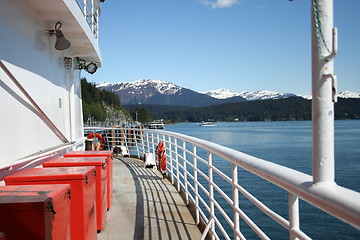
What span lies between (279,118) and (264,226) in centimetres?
10808

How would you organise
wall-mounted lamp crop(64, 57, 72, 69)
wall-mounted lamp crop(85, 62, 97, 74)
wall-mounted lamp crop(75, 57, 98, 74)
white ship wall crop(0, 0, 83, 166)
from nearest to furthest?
1. white ship wall crop(0, 0, 83, 166)
2. wall-mounted lamp crop(64, 57, 72, 69)
3. wall-mounted lamp crop(75, 57, 98, 74)
4. wall-mounted lamp crop(85, 62, 97, 74)

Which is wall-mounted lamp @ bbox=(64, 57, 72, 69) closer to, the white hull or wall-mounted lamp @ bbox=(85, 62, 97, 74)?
the white hull

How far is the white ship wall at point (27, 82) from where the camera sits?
3.00 metres

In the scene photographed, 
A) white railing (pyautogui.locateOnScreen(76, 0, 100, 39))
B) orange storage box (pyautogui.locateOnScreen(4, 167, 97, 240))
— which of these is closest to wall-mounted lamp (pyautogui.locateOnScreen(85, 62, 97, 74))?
white railing (pyautogui.locateOnScreen(76, 0, 100, 39))

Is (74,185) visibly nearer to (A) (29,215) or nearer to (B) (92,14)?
(A) (29,215)

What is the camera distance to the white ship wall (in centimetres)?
300

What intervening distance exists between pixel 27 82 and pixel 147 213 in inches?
80.9

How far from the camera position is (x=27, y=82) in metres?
3.52

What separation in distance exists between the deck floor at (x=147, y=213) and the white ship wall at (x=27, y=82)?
1207mm

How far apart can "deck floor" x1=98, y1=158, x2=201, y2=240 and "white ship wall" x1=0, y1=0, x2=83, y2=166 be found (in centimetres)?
121

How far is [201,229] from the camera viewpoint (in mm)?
3527

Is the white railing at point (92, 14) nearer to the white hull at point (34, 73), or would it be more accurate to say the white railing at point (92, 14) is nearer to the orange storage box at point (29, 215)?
the white hull at point (34, 73)

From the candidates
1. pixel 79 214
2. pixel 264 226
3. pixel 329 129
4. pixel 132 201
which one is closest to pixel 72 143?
pixel 132 201

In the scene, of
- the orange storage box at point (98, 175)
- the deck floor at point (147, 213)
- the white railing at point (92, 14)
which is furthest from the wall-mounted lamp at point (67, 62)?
the orange storage box at point (98, 175)
